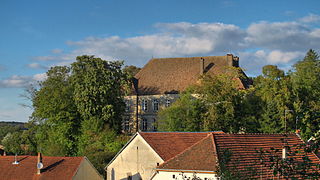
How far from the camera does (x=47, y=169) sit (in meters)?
36.0

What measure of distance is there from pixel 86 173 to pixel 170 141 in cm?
811

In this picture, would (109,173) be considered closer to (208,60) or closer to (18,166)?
(18,166)

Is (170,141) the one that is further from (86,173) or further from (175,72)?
(175,72)

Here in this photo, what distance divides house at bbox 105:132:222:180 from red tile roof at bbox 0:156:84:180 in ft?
12.1

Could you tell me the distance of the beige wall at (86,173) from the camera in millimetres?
35688

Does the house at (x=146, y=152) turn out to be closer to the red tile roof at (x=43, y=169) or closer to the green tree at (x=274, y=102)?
the red tile roof at (x=43, y=169)

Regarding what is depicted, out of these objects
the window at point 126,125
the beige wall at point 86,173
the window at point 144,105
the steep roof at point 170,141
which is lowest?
the beige wall at point 86,173

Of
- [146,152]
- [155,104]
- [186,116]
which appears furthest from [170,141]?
[155,104]

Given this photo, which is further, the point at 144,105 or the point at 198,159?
the point at 144,105

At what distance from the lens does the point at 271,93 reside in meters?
44.7

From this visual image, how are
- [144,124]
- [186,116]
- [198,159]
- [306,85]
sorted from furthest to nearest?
[144,124] → [306,85] → [186,116] → [198,159]

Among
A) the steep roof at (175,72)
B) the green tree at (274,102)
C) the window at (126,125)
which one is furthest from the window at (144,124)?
the green tree at (274,102)

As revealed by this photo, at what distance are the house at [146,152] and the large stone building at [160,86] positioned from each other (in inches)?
1076

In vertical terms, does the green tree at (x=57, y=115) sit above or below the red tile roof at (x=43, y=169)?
above
